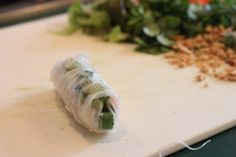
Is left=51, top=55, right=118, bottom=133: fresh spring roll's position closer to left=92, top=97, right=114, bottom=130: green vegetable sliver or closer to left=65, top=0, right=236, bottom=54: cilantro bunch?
left=92, top=97, right=114, bottom=130: green vegetable sliver

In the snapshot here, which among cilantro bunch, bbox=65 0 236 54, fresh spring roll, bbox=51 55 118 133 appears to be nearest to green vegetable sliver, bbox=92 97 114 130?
fresh spring roll, bbox=51 55 118 133

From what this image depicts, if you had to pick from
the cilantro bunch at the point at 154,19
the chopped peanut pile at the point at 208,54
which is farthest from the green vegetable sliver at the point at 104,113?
the cilantro bunch at the point at 154,19

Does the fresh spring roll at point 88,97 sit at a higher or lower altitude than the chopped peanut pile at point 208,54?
higher

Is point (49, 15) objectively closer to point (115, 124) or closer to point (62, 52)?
point (62, 52)

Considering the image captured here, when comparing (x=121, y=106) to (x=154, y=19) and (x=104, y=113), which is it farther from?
(x=154, y=19)

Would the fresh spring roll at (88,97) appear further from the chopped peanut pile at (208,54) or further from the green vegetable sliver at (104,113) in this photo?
the chopped peanut pile at (208,54)

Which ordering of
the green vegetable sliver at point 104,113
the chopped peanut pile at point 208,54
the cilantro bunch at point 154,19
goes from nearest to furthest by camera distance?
the green vegetable sliver at point 104,113, the chopped peanut pile at point 208,54, the cilantro bunch at point 154,19

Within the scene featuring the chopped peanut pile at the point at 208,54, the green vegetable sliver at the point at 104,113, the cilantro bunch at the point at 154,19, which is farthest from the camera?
the cilantro bunch at the point at 154,19
